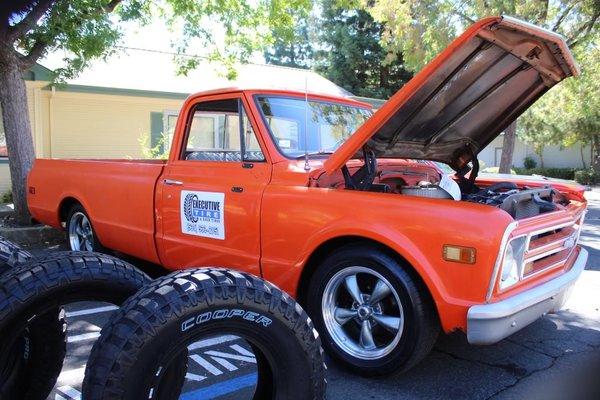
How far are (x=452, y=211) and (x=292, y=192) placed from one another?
3.80 ft

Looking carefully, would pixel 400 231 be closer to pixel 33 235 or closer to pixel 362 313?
pixel 362 313

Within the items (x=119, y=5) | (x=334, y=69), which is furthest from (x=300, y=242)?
(x=334, y=69)

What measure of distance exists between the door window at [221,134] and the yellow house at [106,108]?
707 centimetres

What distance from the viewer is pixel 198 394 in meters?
3.25

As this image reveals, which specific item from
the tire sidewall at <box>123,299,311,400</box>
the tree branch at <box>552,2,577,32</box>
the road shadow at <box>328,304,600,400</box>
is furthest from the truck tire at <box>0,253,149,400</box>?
the tree branch at <box>552,2,577,32</box>

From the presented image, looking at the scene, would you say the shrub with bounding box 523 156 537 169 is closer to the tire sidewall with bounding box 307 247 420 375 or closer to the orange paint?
the orange paint

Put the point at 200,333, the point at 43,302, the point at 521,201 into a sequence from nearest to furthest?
the point at 200,333
the point at 43,302
the point at 521,201

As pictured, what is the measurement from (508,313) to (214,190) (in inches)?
92.3

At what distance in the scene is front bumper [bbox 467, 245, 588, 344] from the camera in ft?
9.56

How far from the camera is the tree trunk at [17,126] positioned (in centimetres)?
773

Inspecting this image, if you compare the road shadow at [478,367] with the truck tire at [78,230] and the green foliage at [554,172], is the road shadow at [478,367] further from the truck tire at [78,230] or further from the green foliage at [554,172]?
the green foliage at [554,172]

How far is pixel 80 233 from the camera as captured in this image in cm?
621

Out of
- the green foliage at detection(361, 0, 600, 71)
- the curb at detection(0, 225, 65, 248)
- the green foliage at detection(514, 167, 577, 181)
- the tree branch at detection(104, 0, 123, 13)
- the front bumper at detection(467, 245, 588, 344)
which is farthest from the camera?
the green foliage at detection(514, 167, 577, 181)

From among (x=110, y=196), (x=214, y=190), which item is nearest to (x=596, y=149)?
(x=110, y=196)
